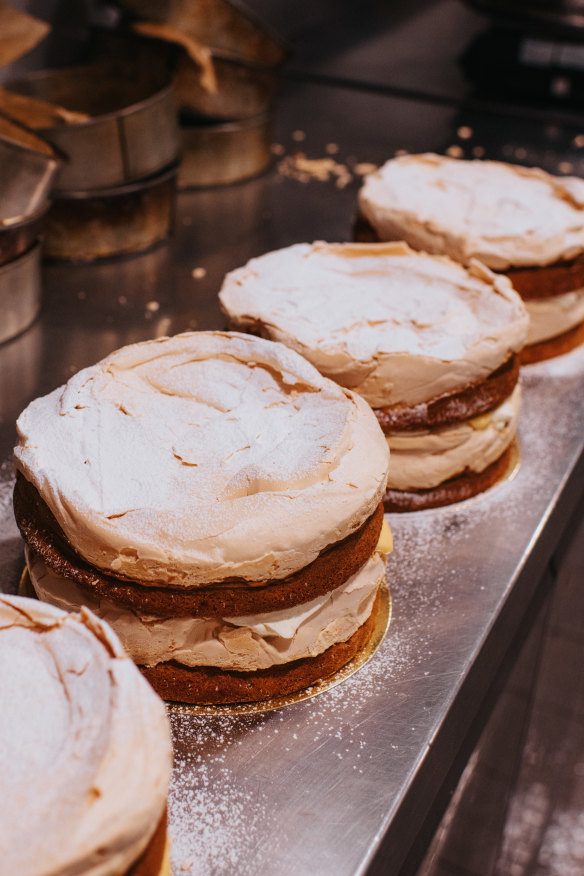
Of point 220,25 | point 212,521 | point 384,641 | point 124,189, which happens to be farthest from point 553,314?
point 220,25

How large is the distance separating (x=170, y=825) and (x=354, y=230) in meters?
1.45

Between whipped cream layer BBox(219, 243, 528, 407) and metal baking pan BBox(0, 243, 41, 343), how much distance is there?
19.8 inches

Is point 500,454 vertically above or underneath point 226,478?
underneath

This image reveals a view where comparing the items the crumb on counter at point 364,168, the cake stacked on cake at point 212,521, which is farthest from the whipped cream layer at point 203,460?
the crumb on counter at point 364,168

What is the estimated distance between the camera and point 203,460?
124 cm

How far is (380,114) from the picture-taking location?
137 inches

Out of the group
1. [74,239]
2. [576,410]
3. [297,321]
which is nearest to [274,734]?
[297,321]

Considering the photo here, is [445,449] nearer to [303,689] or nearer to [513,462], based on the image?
[513,462]

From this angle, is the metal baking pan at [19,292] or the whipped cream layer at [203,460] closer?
the whipped cream layer at [203,460]

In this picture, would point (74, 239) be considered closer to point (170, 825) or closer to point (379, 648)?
point (379, 648)

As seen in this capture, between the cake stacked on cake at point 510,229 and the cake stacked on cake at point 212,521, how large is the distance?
0.75 metres

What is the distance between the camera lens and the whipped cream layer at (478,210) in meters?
1.96

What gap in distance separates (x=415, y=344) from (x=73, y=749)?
954mm

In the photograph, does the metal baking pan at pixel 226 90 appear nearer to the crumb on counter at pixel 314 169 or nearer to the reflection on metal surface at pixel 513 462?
the crumb on counter at pixel 314 169
